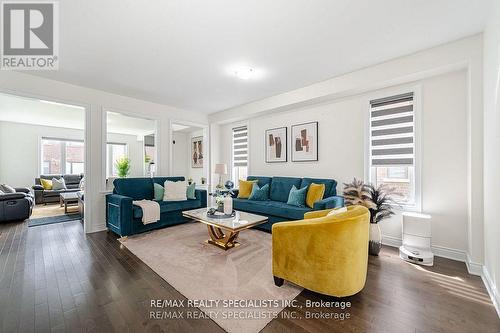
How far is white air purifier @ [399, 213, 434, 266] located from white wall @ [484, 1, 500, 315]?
19.4 inches

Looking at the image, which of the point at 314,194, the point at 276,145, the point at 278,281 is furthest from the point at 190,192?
the point at 278,281

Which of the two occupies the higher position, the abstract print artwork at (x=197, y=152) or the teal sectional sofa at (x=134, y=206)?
the abstract print artwork at (x=197, y=152)

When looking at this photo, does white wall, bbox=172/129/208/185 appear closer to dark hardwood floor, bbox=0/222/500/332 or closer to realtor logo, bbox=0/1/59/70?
realtor logo, bbox=0/1/59/70

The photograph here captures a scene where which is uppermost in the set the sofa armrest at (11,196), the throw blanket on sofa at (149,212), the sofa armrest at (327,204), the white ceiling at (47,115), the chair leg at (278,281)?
the white ceiling at (47,115)

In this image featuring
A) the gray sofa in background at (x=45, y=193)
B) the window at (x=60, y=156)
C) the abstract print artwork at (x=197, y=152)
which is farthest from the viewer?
the window at (x=60, y=156)

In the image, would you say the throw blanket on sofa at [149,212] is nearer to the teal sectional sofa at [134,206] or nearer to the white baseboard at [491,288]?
the teal sectional sofa at [134,206]

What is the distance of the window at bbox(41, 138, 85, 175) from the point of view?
7.36 m

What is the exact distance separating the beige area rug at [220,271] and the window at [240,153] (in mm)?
2358

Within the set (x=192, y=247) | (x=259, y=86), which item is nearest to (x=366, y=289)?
(x=192, y=247)

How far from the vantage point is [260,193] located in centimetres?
441

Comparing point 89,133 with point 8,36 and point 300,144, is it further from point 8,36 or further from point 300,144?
point 300,144

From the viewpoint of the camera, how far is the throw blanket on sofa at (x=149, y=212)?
11.7 ft

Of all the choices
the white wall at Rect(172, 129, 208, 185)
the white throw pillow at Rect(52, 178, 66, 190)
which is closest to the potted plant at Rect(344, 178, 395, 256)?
the white wall at Rect(172, 129, 208, 185)

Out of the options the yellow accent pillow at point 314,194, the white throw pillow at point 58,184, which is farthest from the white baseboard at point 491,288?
the white throw pillow at point 58,184
